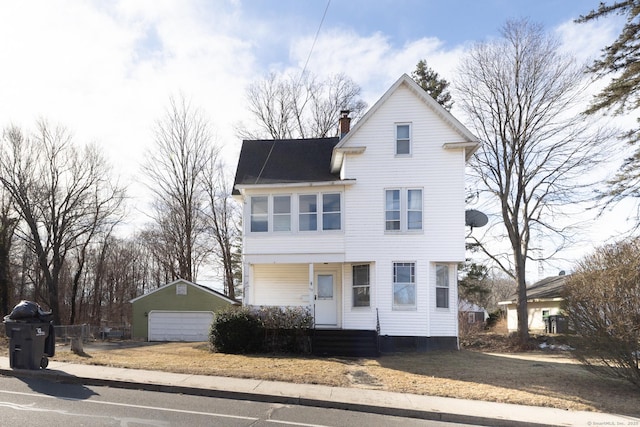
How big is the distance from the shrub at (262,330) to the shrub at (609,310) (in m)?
8.89

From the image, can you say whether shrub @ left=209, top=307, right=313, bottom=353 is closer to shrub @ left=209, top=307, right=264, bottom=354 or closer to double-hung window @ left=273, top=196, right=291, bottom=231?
shrub @ left=209, top=307, right=264, bottom=354

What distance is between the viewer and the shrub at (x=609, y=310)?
9.89 meters

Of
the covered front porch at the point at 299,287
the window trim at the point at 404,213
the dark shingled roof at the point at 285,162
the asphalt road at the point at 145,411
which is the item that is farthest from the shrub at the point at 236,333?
the asphalt road at the point at 145,411

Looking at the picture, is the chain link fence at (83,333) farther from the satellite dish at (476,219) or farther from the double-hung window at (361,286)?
the satellite dish at (476,219)

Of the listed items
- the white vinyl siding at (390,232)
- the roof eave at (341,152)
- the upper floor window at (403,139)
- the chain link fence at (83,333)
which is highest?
the upper floor window at (403,139)

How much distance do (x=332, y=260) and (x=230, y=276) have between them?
19.0m

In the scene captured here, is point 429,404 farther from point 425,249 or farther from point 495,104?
point 495,104

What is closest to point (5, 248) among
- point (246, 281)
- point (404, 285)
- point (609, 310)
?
point (246, 281)

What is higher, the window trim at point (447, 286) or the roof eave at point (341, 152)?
the roof eave at point (341, 152)

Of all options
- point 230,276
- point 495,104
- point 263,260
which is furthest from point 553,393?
point 230,276

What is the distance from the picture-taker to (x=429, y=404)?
905cm

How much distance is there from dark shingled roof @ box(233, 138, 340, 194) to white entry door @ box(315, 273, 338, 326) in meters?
4.11

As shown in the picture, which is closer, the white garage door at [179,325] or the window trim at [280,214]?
the window trim at [280,214]

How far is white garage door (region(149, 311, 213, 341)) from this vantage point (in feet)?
85.9
